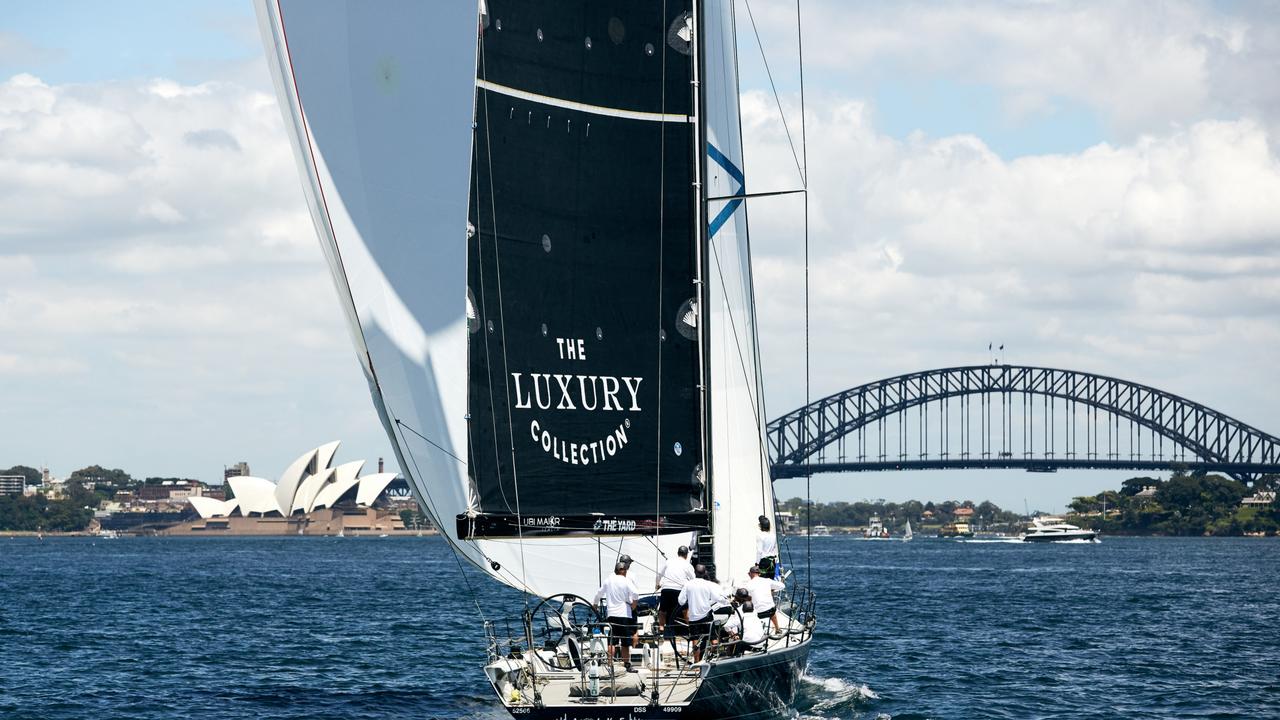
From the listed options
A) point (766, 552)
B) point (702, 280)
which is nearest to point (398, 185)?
point (702, 280)

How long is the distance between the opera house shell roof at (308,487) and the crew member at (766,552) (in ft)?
415

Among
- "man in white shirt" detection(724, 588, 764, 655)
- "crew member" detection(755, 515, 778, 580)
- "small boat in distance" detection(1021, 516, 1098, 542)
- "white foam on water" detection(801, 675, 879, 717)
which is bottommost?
"small boat in distance" detection(1021, 516, 1098, 542)

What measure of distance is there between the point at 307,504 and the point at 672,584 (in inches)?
5358

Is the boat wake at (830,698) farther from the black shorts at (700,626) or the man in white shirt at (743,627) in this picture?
the black shorts at (700,626)

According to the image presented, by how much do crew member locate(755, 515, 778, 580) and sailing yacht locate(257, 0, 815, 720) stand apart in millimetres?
850

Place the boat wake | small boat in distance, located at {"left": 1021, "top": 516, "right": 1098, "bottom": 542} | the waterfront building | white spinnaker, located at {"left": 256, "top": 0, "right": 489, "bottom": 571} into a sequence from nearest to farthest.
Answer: white spinnaker, located at {"left": 256, "top": 0, "right": 489, "bottom": 571} → the boat wake → small boat in distance, located at {"left": 1021, "top": 516, "right": 1098, "bottom": 542} → the waterfront building

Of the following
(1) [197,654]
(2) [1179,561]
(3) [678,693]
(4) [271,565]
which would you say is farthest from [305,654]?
(2) [1179,561]

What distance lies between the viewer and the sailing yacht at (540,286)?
1395cm

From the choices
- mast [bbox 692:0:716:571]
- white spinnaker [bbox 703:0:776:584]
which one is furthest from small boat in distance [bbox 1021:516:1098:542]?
mast [bbox 692:0:716:571]

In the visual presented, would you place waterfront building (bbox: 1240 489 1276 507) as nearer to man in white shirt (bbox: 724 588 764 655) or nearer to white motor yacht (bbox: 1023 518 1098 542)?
white motor yacht (bbox: 1023 518 1098 542)

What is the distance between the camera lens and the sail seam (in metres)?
14.6

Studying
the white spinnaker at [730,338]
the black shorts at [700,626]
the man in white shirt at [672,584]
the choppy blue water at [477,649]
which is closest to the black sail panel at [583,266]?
Result: the man in white shirt at [672,584]

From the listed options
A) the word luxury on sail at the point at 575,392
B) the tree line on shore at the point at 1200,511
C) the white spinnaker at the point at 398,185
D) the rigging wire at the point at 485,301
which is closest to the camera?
the white spinnaker at the point at 398,185

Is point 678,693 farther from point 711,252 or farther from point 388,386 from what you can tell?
point 711,252
